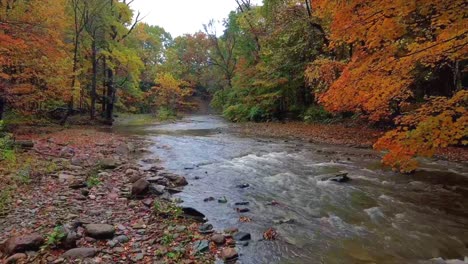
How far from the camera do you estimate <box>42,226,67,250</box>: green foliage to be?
446 centimetres

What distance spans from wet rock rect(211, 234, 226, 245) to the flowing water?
42cm

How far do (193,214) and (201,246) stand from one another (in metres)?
1.38

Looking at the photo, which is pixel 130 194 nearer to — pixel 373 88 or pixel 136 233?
pixel 136 233

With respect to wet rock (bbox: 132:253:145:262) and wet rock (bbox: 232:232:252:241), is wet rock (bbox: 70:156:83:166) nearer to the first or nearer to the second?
wet rock (bbox: 132:253:145:262)

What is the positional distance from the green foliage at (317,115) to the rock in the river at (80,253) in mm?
19322

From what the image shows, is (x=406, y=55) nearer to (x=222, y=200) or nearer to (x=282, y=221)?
(x=282, y=221)

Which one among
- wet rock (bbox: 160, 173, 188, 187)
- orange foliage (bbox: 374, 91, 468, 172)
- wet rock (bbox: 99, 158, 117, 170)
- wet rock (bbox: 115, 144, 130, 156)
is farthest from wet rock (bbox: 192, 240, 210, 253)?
wet rock (bbox: 115, 144, 130, 156)

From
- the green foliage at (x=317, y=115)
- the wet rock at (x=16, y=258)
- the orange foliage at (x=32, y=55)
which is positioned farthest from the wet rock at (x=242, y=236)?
the green foliage at (x=317, y=115)

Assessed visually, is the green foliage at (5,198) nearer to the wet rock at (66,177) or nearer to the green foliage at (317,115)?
the wet rock at (66,177)

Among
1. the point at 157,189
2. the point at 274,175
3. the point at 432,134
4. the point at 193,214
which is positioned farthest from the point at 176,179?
the point at 432,134

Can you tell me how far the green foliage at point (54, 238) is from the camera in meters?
4.46

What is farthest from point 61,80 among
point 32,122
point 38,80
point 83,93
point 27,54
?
point 83,93

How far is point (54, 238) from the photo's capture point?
14.9ft

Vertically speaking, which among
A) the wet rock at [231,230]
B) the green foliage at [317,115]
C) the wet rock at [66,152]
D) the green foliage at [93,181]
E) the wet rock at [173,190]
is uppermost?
the green foliage at [317,115]
